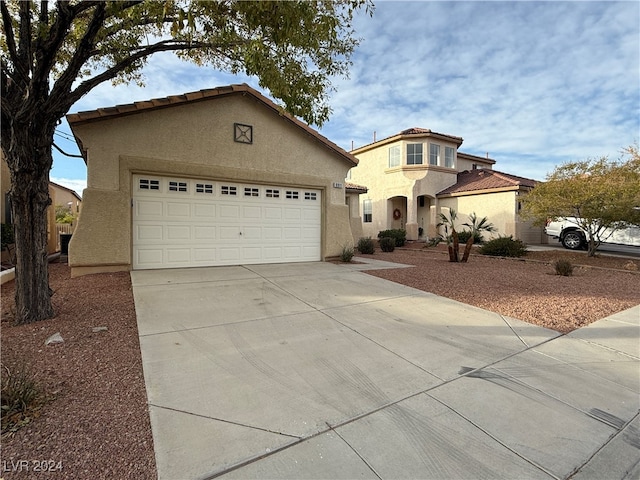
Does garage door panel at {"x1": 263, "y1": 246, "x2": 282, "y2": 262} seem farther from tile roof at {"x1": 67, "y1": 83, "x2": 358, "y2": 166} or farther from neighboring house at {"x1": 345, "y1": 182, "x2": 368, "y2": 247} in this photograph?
neighboring house at {"x1": 345, "y1": 182, "x2": 368, "y2": 247}

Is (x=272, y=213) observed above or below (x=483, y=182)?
below

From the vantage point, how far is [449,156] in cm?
2081

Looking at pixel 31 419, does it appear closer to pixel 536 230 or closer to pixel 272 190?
pixel 272 190

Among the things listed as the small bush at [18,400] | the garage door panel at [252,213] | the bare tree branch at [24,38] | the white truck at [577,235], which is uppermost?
the bare tree branch at [24,38]

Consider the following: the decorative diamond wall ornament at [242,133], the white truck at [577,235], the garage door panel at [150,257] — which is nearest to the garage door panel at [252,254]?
the garage door panel at [150,257]

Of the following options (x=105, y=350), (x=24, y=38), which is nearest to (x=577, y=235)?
(x=105, y=350)

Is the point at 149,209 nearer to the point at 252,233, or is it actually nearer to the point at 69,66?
the point at 252,233

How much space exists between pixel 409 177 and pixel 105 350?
18.9m

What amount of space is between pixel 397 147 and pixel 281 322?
58.8 feet

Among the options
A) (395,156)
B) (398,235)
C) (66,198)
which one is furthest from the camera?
(66,198)

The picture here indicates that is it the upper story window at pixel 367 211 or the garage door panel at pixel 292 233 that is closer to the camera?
the garage door panel at pixel 292 233

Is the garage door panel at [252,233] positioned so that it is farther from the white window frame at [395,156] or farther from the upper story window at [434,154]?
the upper story window at [434,154]

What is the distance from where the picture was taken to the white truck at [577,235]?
14.9m

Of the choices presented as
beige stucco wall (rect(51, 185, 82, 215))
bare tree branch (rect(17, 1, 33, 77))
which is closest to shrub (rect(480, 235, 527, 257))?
bare tree branch (rect(17, 1, 33, 77))
